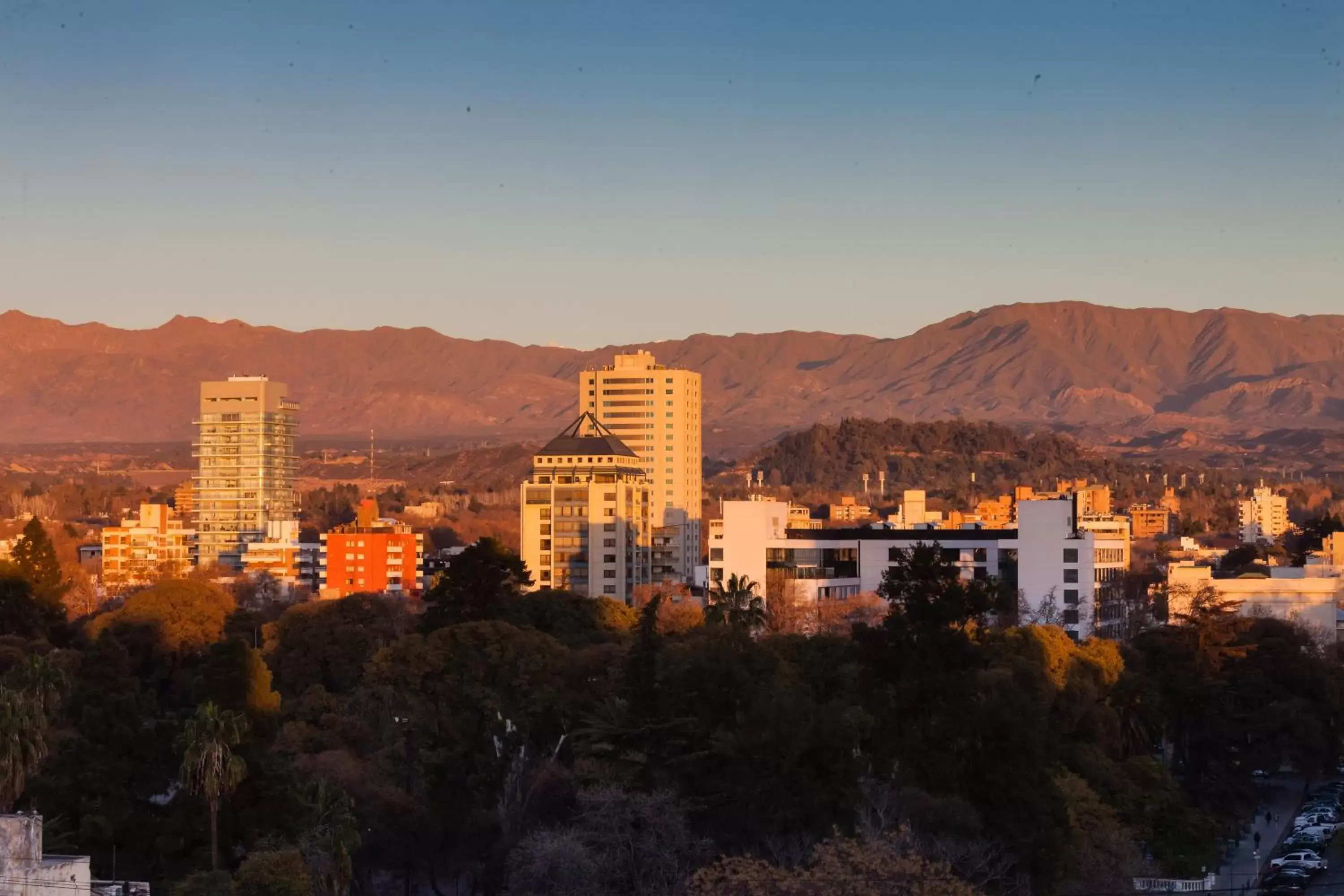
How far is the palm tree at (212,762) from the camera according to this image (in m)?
38.4

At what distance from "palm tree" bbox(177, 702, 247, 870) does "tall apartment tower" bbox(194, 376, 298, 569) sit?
12260 cm

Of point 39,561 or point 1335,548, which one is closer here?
point 39,561

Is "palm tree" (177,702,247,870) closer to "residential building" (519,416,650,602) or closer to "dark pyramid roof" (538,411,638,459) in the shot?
"residential building" (519,416,650,602)

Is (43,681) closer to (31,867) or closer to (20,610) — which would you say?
(31,867)

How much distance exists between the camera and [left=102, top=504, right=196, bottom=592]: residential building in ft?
395

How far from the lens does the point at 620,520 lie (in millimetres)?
107062

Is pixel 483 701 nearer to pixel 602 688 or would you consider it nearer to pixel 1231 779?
pixel 602 688

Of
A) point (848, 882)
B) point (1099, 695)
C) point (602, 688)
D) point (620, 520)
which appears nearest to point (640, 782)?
point (602, 688)

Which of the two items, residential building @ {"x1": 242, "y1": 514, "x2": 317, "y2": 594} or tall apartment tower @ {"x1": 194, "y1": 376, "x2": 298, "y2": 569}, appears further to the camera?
tall apartment tower @ {"x1": 194, "y1": 376, "x2": 298, "y2": 569}

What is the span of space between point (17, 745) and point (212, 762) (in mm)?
3247

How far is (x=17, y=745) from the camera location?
1489 inches

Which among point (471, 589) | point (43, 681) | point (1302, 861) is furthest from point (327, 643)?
point (1302, 861)

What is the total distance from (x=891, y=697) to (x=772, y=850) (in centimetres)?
628

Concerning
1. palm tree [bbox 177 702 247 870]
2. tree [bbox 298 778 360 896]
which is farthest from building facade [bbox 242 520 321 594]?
palm tree [bbox 177 702 247 870]
